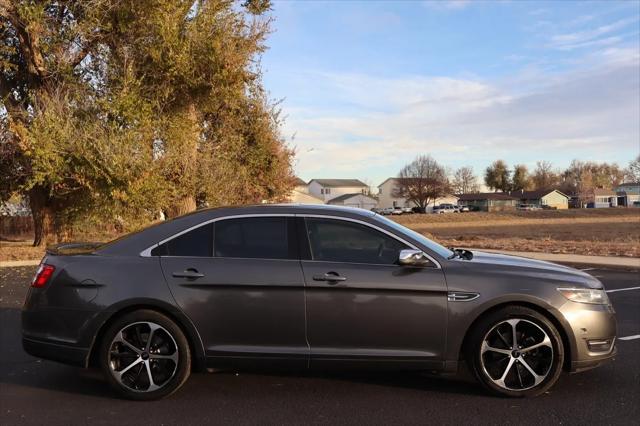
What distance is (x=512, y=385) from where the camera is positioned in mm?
4754

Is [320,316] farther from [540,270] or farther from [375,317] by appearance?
[540,270]

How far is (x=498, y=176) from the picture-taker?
143 m

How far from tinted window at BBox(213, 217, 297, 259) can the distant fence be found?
3620 centimetres

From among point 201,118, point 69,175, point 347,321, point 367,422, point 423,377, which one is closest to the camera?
point 367,422

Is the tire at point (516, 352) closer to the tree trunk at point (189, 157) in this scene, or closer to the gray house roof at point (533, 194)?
the tree trunk at point (189, 157)

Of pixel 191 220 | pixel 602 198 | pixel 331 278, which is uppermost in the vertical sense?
pixel 602 198

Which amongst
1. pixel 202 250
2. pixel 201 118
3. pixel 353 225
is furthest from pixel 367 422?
pixel 201 118

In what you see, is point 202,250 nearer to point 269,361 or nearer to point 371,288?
point 269,361

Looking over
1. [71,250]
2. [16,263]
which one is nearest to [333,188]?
[16,263]

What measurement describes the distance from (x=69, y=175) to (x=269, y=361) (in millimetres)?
14625

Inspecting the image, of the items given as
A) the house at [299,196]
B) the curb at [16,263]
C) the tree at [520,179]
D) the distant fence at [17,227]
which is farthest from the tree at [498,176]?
the curb at [16,263]

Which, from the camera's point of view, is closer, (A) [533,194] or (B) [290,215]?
(B) [290,215]

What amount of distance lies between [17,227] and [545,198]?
115 metres

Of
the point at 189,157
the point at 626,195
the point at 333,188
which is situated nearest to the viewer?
the point at 189,157
